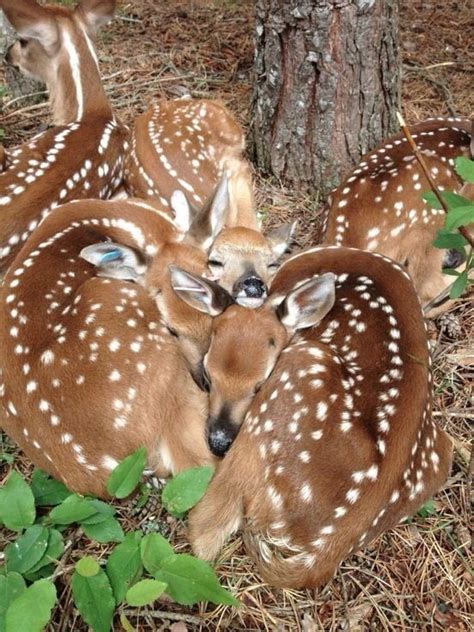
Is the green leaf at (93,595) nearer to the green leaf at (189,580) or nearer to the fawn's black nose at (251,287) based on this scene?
the green leaf at (189,580)

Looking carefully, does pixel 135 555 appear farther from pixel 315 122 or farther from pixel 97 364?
pixel 315 122

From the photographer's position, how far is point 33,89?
448cm

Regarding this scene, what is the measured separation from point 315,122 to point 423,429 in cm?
193

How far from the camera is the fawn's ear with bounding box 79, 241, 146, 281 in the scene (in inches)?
103

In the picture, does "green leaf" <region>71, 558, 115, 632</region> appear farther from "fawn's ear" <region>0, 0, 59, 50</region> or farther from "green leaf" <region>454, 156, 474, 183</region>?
"fawn's ear" <region>0, 0, 59, 50</region>

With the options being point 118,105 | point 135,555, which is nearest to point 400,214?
point 135,555

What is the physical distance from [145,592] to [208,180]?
7.86 feet

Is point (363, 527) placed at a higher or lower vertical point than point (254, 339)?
lower

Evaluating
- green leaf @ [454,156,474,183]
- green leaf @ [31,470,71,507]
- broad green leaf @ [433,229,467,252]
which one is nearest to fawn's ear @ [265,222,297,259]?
broad green leaf @ [433,229,467,252]

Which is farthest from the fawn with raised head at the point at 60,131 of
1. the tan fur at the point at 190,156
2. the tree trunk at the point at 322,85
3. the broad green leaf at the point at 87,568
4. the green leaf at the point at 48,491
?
the broad green leaf at the point at 87,568

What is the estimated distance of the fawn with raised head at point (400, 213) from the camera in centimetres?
314

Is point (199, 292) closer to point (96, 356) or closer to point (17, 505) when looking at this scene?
point (96, 356)

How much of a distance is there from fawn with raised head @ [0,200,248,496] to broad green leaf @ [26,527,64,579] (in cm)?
17

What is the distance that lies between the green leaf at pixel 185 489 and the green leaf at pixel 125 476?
0.11m
